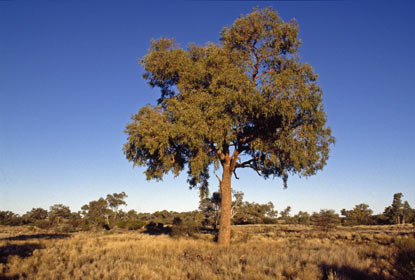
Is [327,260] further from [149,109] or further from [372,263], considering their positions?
[149,109]

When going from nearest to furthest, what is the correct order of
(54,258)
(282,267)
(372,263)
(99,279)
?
(99,279), (282,267), (372,263), (54,258)

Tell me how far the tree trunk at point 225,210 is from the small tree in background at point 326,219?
26066 mm

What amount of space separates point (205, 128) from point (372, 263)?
29.4 feet

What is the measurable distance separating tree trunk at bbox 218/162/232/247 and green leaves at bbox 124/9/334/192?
0.92m

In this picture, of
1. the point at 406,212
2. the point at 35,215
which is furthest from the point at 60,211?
the point at 406,212

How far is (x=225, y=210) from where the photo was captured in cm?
1639

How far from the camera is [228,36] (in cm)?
1766

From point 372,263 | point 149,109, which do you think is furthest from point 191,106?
point 372,263

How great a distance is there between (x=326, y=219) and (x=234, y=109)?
3051 centimetres

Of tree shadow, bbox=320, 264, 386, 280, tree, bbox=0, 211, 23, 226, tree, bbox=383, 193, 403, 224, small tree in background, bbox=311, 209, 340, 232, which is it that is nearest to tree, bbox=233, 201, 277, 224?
small tree in background, bbox=311, 209, 340, 232

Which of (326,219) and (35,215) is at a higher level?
(326,219)

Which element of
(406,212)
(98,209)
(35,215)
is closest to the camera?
(406,212)

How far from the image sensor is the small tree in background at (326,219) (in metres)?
36.8

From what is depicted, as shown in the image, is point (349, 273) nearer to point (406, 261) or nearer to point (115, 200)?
point (406, 261)
